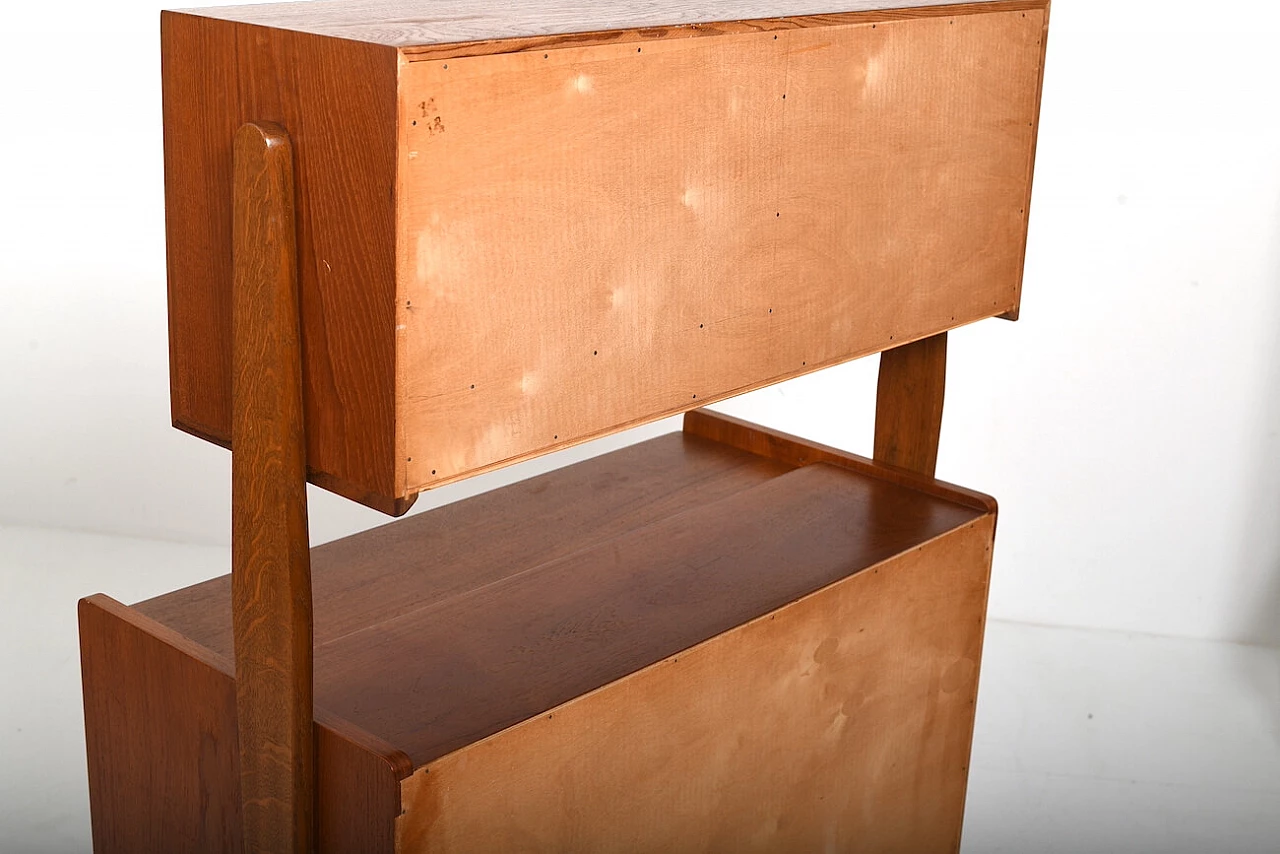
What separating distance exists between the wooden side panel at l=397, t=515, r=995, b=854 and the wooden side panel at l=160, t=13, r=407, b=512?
44 centimetres

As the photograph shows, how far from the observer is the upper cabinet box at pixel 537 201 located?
148 centimetres

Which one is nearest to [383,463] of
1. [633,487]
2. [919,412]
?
[633,487]

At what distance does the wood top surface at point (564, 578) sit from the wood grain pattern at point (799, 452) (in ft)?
0.08

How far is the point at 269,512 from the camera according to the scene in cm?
163

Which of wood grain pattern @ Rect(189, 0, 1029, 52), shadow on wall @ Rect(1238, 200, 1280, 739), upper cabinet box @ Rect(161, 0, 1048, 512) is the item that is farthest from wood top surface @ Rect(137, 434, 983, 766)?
shadow on wall @ Rect(1238, 200, 1280, 739)

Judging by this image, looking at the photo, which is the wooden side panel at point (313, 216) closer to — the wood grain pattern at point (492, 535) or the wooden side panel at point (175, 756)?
the wooden side panel at point (175, 756)

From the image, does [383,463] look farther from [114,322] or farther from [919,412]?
[114,322]

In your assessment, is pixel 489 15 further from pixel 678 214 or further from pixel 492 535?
pixel 492 535

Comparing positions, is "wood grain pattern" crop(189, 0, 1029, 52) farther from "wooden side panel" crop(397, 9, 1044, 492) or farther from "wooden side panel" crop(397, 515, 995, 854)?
"wooden side panel" crop(397, 515, 995, 854)

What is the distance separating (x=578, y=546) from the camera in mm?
2426

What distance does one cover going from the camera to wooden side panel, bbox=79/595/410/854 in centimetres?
171

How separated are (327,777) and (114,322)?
302 cm

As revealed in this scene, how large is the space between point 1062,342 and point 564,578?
2.27 metres

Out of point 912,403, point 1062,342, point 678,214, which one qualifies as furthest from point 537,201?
point 1062,342
